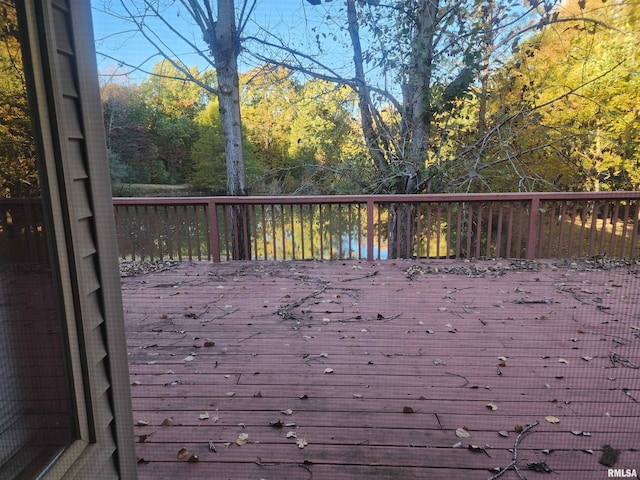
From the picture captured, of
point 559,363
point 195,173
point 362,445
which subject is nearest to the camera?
point 362,445

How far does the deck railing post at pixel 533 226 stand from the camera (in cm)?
457

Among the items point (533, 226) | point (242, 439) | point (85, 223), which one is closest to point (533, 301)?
point (533, 226)

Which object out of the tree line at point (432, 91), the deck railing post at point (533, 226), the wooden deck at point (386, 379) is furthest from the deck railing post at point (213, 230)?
the deck railing post at point (533, 226)

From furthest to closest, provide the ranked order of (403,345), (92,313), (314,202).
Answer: (314,202), (403,345), (92,313)

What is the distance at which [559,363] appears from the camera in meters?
2.27

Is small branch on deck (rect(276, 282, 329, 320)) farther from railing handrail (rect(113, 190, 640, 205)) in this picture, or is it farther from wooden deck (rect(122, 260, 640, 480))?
railing handrail (rect(113, 190, 640, 205))

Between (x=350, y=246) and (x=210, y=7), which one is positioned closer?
(x=350, y=246)

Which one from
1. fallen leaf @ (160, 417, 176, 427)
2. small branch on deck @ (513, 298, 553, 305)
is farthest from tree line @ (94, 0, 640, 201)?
fallen leaf @ (160, 417, 176, 427)

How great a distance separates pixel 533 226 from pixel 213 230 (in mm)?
3750

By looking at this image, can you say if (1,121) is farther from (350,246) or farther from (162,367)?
(350,246)

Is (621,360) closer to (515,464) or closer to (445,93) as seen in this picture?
(515,464)

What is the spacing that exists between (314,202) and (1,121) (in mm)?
3986

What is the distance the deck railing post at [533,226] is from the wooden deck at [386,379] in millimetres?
885

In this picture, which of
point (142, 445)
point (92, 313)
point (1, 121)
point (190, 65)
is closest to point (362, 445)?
point (142, 445)
